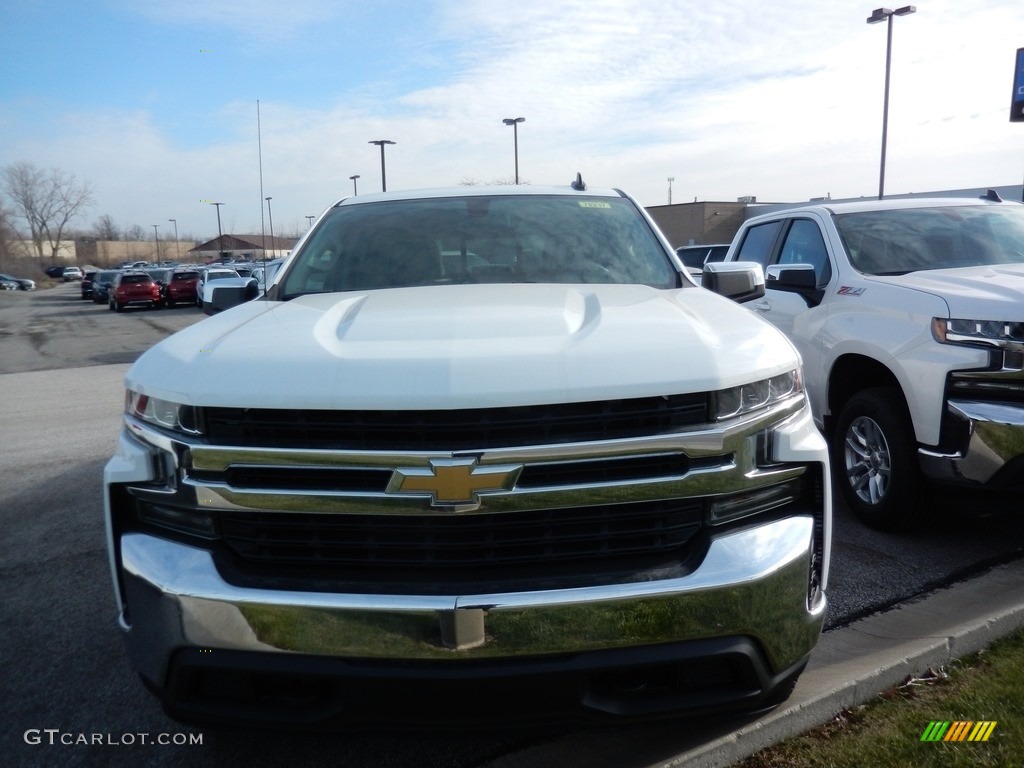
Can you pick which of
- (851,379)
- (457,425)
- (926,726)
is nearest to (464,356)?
(457,425)

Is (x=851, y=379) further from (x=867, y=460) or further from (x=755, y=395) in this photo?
(x=755, y=395)

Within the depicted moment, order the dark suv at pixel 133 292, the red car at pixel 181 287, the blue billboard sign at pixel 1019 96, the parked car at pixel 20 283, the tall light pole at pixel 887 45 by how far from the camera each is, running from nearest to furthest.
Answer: the blue billboard sign at pixel 1019 96 → the tall light pole at pixel 887 45 → the dark suv at pixel 133 292 → the red car at pixel 181 287 → the parked car at pixel 20 283

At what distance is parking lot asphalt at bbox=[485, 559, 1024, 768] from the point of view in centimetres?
249

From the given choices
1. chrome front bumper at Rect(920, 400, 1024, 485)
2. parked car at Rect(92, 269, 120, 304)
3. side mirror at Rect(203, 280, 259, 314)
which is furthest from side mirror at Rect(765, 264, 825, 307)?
parked car at Rect(92, 269, 120, 304)

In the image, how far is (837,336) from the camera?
4.87m

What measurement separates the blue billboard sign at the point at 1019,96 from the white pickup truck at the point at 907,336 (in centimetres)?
666

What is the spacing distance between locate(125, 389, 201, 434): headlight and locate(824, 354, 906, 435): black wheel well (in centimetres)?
367

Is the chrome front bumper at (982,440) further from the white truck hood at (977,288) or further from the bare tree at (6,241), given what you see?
the bare tree at (6,241)

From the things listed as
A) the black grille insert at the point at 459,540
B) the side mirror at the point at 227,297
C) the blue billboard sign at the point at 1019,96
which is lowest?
the black grille insert at the point at 459,540

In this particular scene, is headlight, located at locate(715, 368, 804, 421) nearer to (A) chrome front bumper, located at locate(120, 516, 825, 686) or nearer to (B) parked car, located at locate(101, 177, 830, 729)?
(B) parked car, located at locate(101, 177, 830, 729)

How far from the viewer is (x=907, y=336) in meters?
4.24

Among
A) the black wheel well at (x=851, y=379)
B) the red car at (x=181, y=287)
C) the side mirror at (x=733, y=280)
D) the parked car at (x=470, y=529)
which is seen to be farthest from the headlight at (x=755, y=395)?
A: the red car at (x=181, y=287)

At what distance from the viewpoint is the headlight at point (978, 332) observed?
379cm

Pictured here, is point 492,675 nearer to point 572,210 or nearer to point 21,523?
point 572,210
